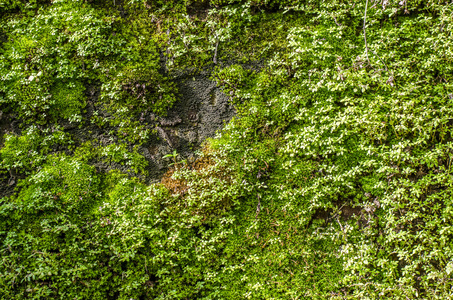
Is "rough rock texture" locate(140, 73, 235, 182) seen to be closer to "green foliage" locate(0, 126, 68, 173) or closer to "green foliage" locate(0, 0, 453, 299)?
"green foliage" locate(0, 0, 453, 299)

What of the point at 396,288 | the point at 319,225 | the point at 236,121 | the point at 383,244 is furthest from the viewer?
the point at 236,121

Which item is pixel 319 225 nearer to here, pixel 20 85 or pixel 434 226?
pixel 434 226

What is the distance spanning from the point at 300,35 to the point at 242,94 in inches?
55.1

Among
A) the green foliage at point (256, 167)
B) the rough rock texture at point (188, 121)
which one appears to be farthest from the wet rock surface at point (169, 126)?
the green foliage at point (256, 167)

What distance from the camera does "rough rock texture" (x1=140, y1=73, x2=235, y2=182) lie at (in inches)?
176

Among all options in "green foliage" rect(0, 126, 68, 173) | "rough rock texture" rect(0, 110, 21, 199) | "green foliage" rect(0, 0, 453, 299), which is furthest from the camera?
"green foliage" rect(0, 126, 68, 173)

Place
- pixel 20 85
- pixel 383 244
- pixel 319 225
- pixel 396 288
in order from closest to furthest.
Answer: pixel 396 288
pixel 383 244
pixel 319 225
pixel 20 85

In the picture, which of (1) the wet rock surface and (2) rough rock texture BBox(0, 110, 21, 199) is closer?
(2) rough rock texture BBox(0, 110, 21, 199)

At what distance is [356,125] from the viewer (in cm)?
376

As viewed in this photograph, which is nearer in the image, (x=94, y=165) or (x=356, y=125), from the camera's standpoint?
(x=356, y=125)

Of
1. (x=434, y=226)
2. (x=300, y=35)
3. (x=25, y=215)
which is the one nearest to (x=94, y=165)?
(x=25, y=215)

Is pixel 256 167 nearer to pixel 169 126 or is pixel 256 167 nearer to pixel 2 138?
pixel 169 126

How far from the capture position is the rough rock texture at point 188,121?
14.7 ft

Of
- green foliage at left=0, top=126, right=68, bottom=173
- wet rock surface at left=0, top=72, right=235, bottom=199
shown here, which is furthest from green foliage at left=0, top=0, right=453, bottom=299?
wet rock surface at left=0, top=72, right=235, bottom=199
